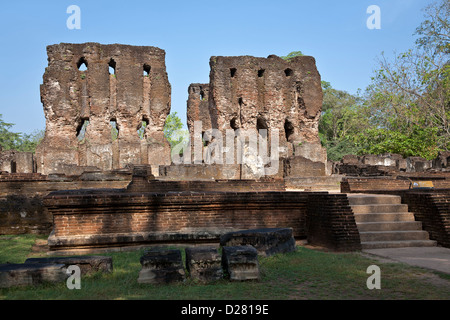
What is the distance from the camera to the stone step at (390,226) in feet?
21.6

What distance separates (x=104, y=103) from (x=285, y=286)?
2173 cm

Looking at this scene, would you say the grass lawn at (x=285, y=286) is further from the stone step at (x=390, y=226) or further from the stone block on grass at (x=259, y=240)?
the stone step at (x=390, y=226)

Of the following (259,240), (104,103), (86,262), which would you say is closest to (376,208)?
(259,240)

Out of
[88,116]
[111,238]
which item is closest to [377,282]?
[111,238]

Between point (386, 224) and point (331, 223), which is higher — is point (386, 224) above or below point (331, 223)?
below

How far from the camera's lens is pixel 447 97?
935 inches

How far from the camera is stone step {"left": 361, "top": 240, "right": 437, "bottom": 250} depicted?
6.12 m

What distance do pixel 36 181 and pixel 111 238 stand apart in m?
6.17

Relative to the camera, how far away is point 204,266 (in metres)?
4.20

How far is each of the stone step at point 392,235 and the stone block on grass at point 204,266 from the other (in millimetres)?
3061

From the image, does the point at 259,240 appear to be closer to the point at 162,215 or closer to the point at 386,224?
the point at 162,215

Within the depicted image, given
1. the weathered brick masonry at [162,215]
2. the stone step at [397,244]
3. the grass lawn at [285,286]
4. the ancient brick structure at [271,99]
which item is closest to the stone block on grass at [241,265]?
the grass lawn at [285,286]

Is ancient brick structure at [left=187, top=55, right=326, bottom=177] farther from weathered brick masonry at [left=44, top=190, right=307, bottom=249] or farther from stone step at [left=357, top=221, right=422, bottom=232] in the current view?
stone step at [left=357, top=221, right=422, bottom=232]

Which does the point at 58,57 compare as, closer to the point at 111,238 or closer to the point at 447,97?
the point at 111,238
